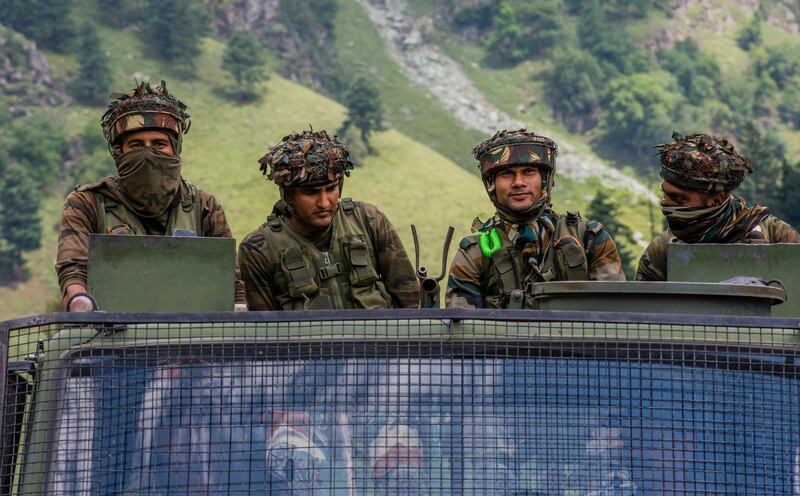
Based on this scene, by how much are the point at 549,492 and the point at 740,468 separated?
20.1 inches

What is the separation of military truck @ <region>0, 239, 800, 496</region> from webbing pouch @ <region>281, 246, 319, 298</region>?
211cm

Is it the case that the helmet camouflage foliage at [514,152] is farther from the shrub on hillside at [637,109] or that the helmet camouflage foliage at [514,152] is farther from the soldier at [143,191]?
the shrub on hillside at [637,109]

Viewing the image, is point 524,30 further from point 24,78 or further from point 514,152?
point 514,152

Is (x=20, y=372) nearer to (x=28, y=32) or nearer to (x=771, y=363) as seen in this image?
(x=771, y=363)

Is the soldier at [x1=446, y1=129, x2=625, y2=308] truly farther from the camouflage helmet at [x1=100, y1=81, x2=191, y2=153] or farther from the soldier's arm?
the camouflage helmet at [x1=100, y1=81, x2=191, y2=153]

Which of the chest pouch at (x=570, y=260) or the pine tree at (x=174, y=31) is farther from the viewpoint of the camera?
the pine tree at (x=174, y=31)

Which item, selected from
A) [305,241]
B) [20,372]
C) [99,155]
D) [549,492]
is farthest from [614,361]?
[99,155]

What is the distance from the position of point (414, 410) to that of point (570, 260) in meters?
2.36

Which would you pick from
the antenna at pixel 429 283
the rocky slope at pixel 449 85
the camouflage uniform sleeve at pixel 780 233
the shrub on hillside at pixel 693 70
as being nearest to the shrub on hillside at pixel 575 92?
the rocky slope at pixel 449 85

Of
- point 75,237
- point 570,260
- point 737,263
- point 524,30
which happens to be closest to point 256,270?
point 75,237

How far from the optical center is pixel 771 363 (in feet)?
15.4

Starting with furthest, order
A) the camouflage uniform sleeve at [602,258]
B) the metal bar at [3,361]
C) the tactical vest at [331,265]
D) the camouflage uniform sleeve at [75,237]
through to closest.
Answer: the tactical vest at [331,265] < the camouflage uniform sleeve at [602,258] < the camouflage uniform sleeve at [75,237] < the metal bar at [3,361]

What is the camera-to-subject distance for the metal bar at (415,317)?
4504 mm

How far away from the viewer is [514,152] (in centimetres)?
682
